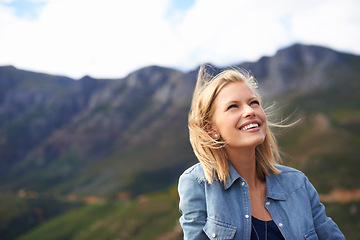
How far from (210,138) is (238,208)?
28.4 inches

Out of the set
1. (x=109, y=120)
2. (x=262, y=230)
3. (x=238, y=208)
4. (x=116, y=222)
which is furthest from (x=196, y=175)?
(x=109, y=120)

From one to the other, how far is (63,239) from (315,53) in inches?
4272

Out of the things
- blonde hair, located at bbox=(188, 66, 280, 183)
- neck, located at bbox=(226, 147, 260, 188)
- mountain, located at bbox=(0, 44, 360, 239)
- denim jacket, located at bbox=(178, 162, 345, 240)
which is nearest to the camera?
denim jacket, located at bbox=(178, 162, 345, 240)

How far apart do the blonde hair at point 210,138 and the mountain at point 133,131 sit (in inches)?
1021

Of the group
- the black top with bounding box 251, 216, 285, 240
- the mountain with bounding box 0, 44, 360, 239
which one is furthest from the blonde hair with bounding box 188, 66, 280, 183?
the mountain with bounding box 0, 44, 360, 239

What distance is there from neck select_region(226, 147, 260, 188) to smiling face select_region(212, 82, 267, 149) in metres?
0.09

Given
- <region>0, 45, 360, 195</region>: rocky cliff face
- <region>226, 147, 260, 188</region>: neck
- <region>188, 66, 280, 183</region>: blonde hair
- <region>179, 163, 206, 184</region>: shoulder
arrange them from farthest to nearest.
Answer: <region>0, 45, 360, 195</region>: rocky cliff face
<region>226, 147, 260, 188</region>: neck
<region>188, 66, 280, 183</region>: blonde hair
<region>179, 163, 206, 184</region>: shoulder

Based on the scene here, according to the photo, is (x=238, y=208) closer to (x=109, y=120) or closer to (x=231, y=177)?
(x=231, y=177)

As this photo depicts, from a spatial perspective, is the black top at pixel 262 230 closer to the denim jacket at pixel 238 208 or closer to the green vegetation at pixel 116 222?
the denim jacket at pixel 238 208

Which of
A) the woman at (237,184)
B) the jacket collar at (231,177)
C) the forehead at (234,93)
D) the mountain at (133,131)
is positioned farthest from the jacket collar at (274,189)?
the mountain at (133,131)

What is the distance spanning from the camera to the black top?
2688 millimetres

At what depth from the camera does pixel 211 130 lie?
10.1 ft

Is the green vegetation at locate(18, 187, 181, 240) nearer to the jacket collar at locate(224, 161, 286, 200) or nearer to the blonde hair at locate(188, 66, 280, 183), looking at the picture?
the blonde hair at locate(188, 66, 280, 183)

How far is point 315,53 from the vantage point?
11312 cm
